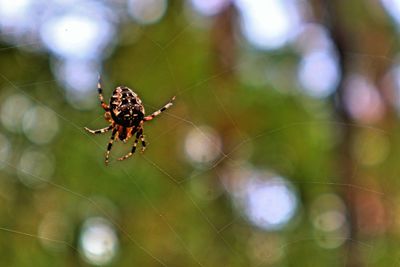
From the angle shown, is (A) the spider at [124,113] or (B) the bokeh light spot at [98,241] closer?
(A) the spider at [124,113]

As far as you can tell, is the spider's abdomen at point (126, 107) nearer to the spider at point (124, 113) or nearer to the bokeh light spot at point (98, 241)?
the spider at point (124, 113)

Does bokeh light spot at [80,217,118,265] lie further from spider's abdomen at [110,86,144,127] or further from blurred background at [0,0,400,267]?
spider's abdomen at [110,86,144,127]

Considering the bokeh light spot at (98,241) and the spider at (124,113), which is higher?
the bokeh light spot at (98,241)

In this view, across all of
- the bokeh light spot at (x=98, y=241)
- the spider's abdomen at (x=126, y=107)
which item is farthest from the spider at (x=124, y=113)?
the bokeh light spot at (x=98, y=241)

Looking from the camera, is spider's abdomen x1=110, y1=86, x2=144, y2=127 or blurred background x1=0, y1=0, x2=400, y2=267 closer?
spider's abdomen x1=110, y1=86, x2=144, y2=127

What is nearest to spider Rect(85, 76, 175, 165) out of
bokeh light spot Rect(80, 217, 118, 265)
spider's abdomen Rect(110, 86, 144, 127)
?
spider's abdomen Rect(110, 86, 144, 127)

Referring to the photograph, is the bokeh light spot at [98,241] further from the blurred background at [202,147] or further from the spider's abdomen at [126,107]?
the spider's abdomen at [126,107]
